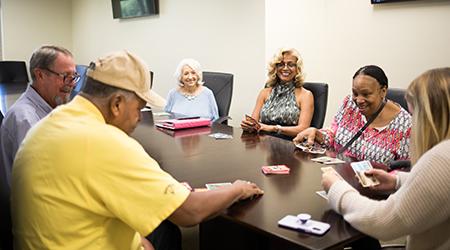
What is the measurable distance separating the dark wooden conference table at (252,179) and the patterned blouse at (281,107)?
60 centimetres

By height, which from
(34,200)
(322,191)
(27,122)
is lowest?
(322,191)

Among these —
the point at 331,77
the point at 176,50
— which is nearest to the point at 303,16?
the point at 331,77

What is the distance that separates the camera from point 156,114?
142 inches

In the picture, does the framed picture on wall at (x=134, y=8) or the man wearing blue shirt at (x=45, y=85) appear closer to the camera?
the man wearing blue shirt at (x=45, y=85)

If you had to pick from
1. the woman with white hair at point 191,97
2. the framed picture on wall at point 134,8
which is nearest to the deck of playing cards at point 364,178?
the woman with white hair at point 191,97

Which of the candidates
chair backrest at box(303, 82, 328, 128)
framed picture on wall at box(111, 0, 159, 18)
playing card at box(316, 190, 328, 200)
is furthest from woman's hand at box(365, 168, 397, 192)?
framed picture on wall at box(111, 0, 159, 18)

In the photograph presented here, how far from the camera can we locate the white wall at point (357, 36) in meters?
3.07

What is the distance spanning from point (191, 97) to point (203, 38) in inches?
51.1

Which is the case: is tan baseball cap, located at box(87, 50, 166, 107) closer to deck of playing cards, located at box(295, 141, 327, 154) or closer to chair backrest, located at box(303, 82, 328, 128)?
deck of playing cards, located at box(295, 141, 327, 154)

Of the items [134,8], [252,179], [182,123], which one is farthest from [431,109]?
[134,8]

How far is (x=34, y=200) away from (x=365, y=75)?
1791 millimetres

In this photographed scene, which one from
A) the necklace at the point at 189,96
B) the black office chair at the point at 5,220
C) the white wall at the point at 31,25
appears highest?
the white wall at the point at 31,25

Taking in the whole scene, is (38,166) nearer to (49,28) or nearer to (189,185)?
(189,185)

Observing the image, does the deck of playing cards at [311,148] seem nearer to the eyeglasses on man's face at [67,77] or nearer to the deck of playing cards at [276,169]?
the deck of playing cards at [276,169]
